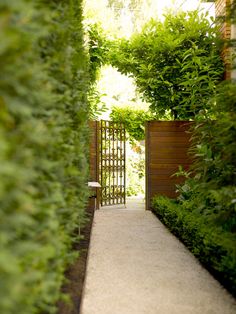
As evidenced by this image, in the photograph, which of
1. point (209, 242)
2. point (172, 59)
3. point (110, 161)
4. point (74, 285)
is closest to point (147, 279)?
point (209, 242)

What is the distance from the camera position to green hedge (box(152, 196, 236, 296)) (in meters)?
3.94

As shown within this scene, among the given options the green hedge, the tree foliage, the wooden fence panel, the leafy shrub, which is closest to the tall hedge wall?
the green hedge

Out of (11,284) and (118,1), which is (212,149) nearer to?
(11,284)

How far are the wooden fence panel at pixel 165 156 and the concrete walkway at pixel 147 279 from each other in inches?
103

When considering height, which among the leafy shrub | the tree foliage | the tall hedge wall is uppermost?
the tree foliage

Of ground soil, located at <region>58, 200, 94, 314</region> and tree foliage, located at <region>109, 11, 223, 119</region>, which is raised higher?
tree foliage, located at <region>109, 11, 223, 119</region>

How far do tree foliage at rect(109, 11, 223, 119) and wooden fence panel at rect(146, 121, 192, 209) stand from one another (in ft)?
1.14

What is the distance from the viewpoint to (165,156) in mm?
9672

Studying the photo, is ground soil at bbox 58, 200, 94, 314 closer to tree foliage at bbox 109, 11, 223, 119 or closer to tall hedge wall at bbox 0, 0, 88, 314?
tall hedge wall at bbox 0, 0, 88, 314

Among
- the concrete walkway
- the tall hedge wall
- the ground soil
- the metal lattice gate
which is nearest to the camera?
the tall hedge wall

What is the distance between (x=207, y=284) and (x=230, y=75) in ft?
17.4

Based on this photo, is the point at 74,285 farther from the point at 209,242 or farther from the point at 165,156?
the point at 165,156

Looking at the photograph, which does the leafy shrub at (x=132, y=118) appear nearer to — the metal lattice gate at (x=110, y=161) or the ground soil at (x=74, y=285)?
the metal lattice gate at (x=110, y=161)

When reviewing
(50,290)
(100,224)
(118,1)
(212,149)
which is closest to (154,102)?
(100,224)
